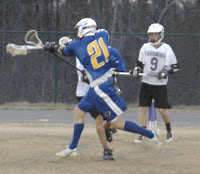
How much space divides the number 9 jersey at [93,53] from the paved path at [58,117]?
650 centimetres

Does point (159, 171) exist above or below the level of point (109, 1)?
below

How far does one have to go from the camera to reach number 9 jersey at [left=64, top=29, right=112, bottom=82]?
315 inches

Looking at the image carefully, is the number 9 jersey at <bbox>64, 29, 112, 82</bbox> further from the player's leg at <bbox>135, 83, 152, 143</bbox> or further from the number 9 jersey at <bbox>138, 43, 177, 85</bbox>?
the player's leg at <bbox>135, 83, 152, 143</bbox>

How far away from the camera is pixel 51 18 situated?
917 inches

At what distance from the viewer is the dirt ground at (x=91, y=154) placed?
771 centimetres

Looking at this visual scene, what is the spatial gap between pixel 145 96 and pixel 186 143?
3.43 feet

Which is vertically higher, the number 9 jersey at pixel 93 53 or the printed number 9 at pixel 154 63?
the number 9 jersey at pixel 93 53

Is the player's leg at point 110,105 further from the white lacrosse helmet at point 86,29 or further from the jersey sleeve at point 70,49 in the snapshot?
the white lacrosse helmet at point 86,29

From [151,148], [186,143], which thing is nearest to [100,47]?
[151,148]

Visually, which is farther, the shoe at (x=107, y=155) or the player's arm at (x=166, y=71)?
the player's arm at (x=166, y=71)

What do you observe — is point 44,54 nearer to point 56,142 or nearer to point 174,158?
point 56,142

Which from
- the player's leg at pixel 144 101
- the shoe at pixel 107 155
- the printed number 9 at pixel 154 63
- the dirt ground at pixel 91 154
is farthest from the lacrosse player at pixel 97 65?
the player's leg at pixel 144 101

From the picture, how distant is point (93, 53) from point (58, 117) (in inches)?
324

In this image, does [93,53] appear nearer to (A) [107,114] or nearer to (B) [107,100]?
(B) [107,100]
